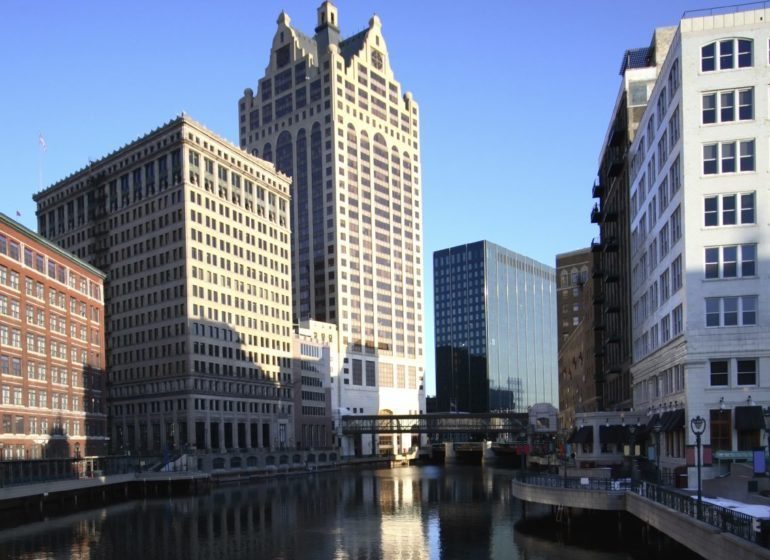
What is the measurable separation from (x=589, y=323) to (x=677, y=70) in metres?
79.1

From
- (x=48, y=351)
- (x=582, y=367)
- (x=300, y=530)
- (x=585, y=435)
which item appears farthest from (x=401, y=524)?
(x=582, y=367)

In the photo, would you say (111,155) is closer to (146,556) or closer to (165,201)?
(165,201)

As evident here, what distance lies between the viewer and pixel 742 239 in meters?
61.8

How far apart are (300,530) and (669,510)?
3512 cm

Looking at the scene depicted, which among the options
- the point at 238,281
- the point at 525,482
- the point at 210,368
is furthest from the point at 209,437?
the point at 525,482

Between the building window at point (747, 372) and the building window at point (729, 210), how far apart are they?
1035 centimetres

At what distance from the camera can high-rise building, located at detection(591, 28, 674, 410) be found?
94.3 m

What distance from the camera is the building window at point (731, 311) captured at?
61062mm

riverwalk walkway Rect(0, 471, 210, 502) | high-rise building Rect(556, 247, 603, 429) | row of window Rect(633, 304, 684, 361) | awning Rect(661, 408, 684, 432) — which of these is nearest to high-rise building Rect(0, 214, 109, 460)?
riverwalk walkway Rect(0, 471, 210, 502)

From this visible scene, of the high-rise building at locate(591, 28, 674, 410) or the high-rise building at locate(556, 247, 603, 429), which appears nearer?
the high-rise building at locate(591, 28, 674, 410)

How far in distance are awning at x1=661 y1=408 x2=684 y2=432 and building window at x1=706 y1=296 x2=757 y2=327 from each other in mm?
7370

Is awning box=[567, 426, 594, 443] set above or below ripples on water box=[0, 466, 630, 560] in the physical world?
above

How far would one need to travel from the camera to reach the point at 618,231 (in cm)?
10662

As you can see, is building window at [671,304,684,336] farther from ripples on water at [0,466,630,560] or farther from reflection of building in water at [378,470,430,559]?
reflection of building in water at [378,470,430,559]
